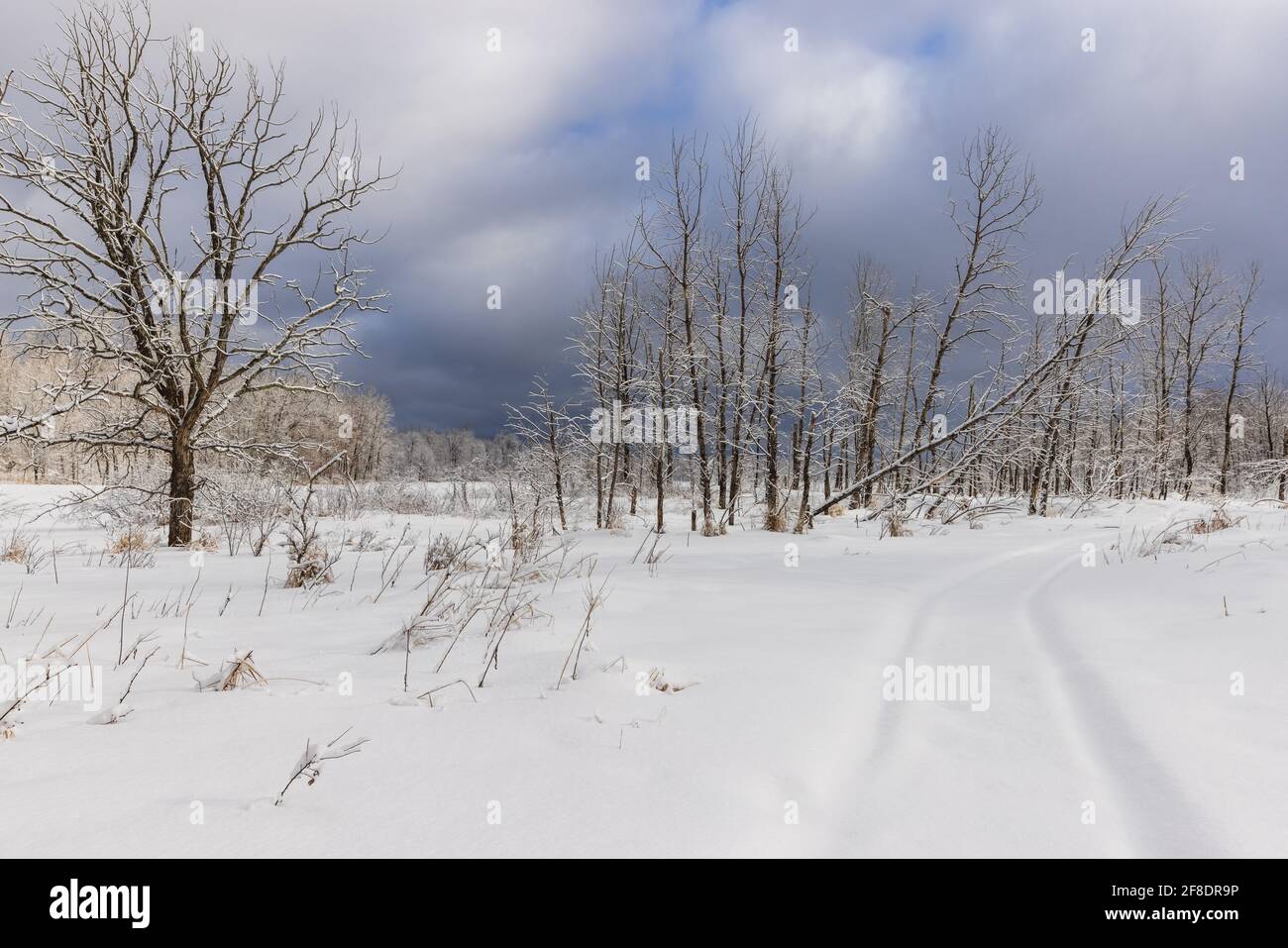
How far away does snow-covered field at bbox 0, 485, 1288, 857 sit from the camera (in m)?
1.42

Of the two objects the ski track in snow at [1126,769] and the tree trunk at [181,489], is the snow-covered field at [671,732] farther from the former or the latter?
the tree trunk at [181,489]

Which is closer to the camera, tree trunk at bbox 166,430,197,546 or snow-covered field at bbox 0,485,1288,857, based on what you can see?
snow-covered field at bbox 0,485,1288,857

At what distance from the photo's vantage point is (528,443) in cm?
2405

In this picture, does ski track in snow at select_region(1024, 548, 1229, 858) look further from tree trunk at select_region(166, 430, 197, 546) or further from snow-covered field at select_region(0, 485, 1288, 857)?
tree trunk at select_region(166, 430, 197, 546)

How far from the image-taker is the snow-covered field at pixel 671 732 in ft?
4.67

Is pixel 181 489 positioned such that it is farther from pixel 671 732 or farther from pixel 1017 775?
pixel 1017 775

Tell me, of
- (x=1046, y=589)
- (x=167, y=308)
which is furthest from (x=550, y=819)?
(x=167, y=308)

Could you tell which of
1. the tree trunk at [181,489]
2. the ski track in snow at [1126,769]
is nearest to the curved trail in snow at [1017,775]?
the ski track in snow at [1126,769]

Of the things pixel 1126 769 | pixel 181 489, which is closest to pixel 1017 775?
pixel 1126 769

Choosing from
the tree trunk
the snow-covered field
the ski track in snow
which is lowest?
the ski track in snow

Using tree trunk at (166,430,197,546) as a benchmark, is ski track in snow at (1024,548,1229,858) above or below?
below

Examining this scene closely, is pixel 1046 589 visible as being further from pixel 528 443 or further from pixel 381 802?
pixel 528 443

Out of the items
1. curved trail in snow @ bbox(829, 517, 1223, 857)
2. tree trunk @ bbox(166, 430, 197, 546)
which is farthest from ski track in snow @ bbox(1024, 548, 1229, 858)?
tree trunk @ bbox(166, 430, 197, 546)

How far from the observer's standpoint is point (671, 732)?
203 cm
